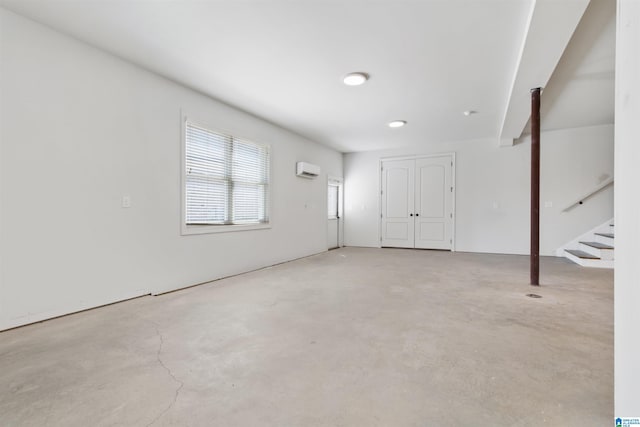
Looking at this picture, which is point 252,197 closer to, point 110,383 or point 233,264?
point 233,264

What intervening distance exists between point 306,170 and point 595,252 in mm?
5599

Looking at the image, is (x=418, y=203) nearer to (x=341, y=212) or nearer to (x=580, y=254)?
(x=341, y=212)

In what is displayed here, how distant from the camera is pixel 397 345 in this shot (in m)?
2.24

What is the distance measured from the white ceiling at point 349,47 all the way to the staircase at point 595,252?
8.33ft

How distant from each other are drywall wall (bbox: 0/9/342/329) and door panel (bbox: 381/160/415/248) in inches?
199

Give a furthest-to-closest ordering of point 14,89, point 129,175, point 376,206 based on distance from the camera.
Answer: point 376,206 < point 129,175 < point 14,89

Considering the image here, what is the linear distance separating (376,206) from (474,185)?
2464mm

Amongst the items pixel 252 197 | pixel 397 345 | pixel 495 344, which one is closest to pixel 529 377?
pixel 495 344

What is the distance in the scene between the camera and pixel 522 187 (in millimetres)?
6754

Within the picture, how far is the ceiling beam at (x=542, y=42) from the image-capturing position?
7.61ft
